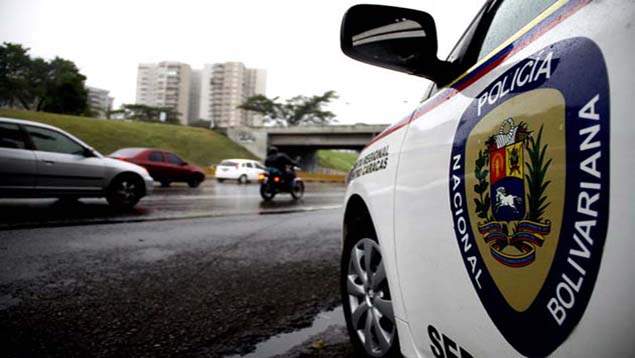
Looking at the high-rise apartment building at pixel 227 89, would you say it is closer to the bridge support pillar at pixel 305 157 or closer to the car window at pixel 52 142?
the bridge support pillar at pixel 305 157

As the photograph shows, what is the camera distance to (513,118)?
94cm

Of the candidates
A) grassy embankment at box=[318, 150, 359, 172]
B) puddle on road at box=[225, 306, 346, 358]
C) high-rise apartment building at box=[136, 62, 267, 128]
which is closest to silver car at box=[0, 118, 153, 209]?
puddle on road at box=[225, 306, 346, 358]

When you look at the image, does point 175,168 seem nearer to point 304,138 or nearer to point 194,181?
point 194,181

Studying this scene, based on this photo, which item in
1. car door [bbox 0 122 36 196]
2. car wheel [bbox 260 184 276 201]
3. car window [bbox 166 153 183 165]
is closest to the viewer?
car door [bbox 0 122 36 196]

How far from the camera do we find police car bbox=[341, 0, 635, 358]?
0.68m

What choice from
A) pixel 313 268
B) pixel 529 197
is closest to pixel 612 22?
pixel 529 197

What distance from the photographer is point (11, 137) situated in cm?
636

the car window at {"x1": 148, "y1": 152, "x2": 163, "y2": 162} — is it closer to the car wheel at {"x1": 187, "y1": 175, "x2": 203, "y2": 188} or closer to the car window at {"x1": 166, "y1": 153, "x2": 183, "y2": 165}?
the car window at {"x1": 166, "y1": 153, "x2": 183, "y2": 165}

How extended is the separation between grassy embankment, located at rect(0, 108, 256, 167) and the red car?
22618 mm

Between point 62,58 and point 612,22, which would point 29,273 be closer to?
point 612,22

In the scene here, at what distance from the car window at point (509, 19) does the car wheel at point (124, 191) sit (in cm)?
786

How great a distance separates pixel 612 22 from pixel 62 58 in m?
70.0

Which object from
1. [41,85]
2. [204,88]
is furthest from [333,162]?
[204,88]

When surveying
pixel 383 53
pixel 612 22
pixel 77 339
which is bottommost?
pixel 77 339
